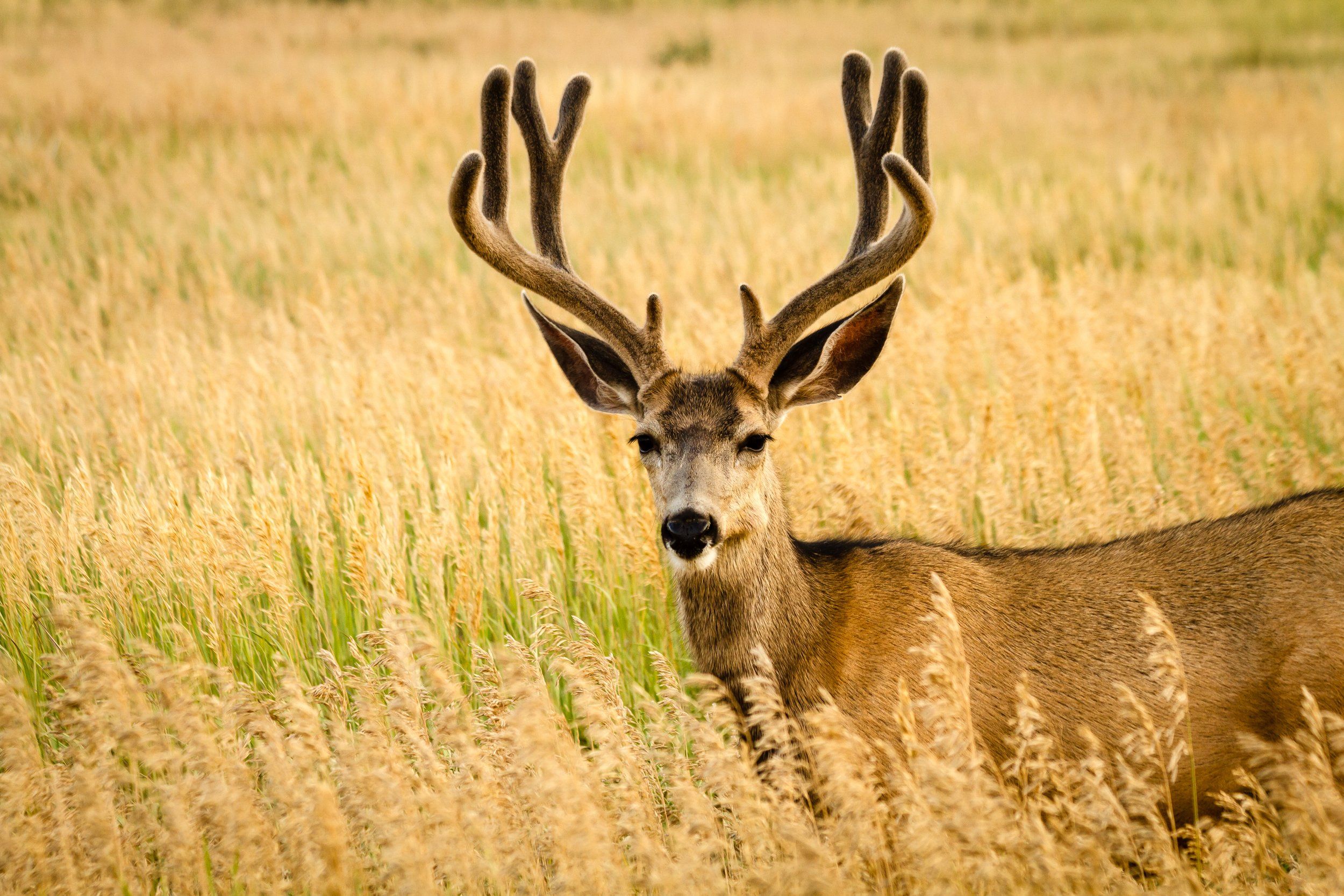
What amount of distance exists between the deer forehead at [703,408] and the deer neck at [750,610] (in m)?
0.35

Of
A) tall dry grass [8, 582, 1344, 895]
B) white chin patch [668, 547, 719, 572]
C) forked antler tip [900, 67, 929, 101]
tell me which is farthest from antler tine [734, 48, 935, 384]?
tall dry grass [8, 582, 1344, 895]

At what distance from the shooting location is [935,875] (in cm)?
284

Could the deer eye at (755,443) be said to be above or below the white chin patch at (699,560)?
above

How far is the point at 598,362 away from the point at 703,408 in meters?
0.65

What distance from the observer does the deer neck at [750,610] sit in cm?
398

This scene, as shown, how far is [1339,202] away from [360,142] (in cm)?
1240

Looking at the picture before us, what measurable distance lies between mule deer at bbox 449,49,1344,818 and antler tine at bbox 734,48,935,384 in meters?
0.01

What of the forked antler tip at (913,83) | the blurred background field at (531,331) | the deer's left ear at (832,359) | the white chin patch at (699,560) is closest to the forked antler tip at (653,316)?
the deer's left ear at (832,359)

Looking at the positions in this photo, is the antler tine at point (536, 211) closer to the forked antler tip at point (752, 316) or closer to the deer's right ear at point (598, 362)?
the deer's right ear at point (598, 362)

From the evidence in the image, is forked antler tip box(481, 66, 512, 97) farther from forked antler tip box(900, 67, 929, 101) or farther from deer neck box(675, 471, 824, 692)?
deer neck box(675, 471, 824, 692)

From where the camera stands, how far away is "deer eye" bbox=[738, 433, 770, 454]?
403 centimetres

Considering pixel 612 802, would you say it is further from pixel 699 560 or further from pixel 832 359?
pixel 832 359

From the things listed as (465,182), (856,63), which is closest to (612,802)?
(465,182)

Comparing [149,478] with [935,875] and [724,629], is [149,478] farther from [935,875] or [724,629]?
[935,875]
